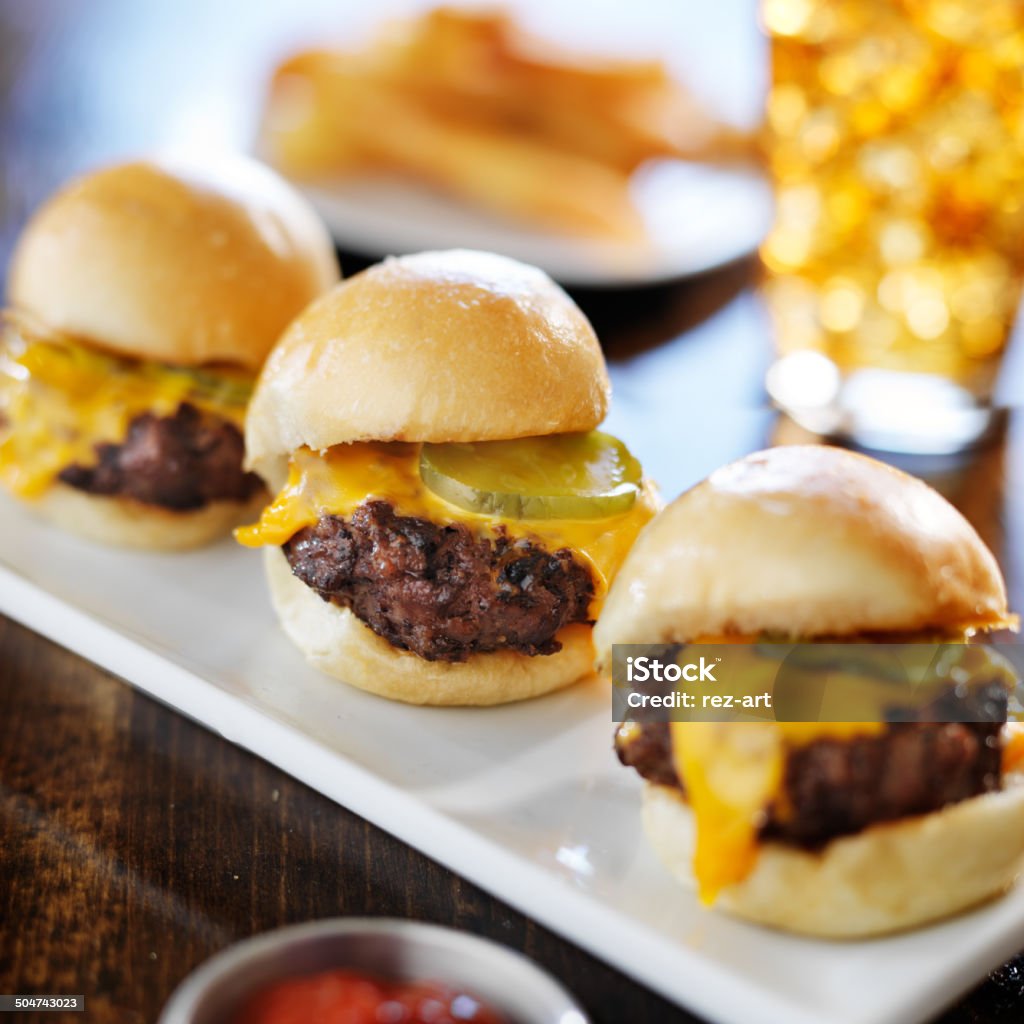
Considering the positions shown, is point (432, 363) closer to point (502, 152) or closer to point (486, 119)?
point (502, 152)

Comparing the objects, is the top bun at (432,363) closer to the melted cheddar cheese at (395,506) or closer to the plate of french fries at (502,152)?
the melted cheddar cheese at (395,506)

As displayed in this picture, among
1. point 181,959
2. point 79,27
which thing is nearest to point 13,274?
point 181,959

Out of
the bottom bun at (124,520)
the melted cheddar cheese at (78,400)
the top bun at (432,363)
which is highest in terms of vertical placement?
the top bun at (432,363)

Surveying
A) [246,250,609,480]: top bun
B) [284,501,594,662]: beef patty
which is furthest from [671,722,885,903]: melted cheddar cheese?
[246,250,609,480]: top bun

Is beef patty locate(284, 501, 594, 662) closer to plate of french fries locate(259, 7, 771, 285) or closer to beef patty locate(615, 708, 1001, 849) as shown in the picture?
beef patty locate(615, 708, 1001, 849)

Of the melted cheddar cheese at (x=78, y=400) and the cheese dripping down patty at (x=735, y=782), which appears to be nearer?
the cheese dripping down patty at (x=735, y=782)

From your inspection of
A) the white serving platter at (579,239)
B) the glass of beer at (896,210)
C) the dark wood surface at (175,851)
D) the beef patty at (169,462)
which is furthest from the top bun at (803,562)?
the white serving platter at (579,239)
